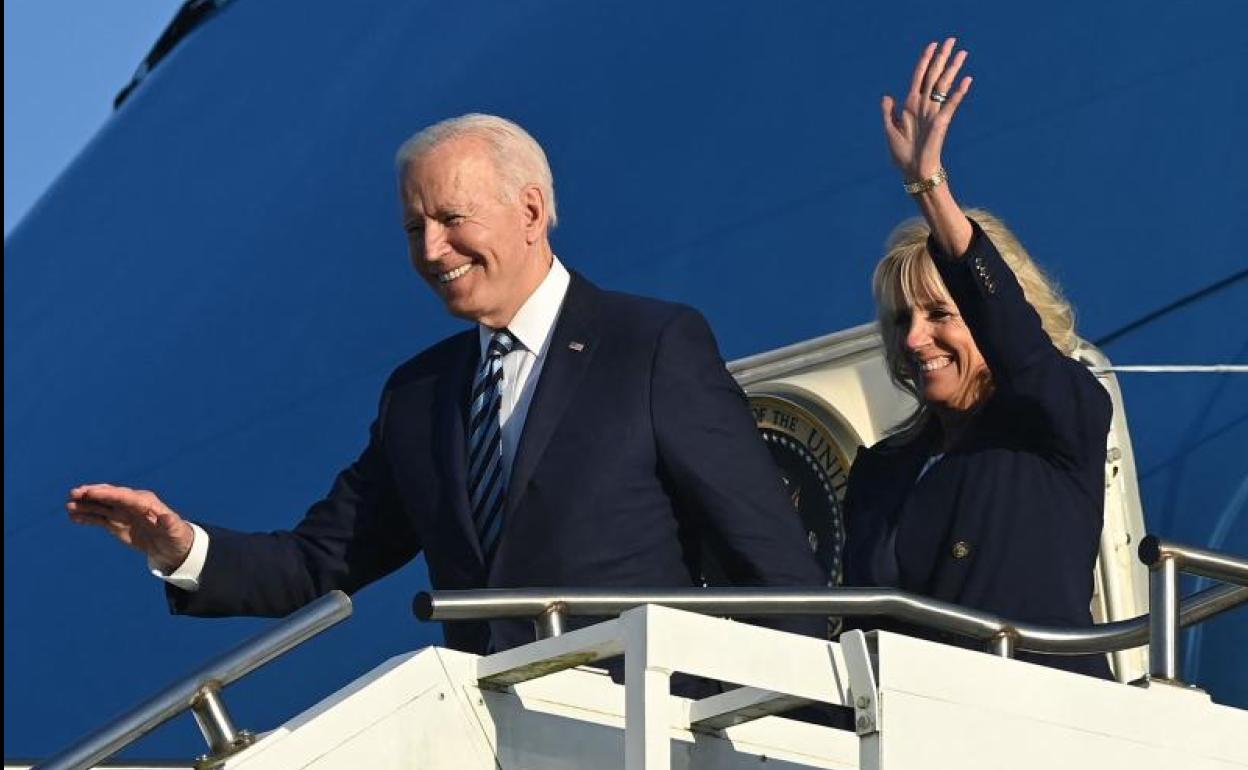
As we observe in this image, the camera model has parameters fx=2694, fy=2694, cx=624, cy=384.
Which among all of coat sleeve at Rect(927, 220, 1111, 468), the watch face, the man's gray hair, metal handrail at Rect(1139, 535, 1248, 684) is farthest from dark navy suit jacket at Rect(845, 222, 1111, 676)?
the watch face

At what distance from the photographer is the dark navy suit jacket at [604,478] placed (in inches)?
170

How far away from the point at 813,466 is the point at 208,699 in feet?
7.33

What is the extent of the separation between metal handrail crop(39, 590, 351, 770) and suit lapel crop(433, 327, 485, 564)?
2.05 ft

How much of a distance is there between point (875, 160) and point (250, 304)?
10.5ft

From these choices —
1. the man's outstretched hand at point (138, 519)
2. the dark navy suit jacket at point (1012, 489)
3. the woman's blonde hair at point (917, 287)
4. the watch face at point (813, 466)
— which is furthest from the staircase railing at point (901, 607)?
the watch face at point (813, 466)

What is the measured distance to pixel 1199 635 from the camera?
17.1ft

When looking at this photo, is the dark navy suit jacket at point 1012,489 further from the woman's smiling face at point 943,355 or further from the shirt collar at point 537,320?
the shirt collar at point 537,320

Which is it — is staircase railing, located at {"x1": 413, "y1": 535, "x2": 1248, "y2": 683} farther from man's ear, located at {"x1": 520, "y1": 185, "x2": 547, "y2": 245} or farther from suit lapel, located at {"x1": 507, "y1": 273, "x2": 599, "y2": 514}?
man's ear, located at {"x1": 520, "y1": 185, "x2": 547, "y2": 245}

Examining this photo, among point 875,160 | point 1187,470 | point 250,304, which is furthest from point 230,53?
point 1187,470

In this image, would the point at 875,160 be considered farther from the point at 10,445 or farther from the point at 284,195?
the point at 10,445

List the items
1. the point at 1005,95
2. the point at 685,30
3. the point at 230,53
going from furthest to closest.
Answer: the point at 230,53 < the point at 685,30 < the point at 1005,95

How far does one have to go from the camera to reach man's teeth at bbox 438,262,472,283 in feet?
14.7

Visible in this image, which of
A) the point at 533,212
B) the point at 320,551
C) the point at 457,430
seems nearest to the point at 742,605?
the point at 457,430

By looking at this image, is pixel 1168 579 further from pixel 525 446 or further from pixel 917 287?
pixel 525 446
